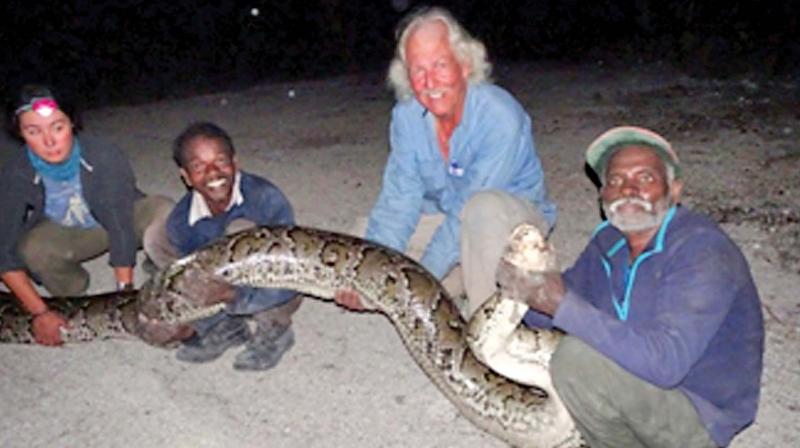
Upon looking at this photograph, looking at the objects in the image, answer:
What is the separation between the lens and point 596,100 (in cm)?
1080

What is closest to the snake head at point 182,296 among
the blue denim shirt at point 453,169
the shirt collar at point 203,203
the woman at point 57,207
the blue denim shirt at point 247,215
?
the blue denim shirt at point 247,215

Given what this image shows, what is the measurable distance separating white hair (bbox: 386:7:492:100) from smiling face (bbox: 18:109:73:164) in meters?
2.10

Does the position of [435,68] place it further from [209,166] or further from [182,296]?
[182,296]

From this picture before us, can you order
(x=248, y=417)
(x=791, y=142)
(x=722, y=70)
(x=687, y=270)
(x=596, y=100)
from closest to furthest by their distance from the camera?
(x=687, y=270) < (x=248, y=417) < (x=791, y=142) < (x=596, y=100) < (x=722, y=70)

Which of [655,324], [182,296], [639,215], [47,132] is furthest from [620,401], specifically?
[47,132]

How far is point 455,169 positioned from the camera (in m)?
4.32

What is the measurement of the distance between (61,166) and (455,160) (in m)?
2.59

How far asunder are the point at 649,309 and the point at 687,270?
279mm

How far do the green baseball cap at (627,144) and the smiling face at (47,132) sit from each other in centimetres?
326

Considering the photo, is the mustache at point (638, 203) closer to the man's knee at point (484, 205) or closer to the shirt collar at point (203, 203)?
the man's knee at point (484, 205)

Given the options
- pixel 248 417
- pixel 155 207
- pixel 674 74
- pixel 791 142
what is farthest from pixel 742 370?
pixel 674 74

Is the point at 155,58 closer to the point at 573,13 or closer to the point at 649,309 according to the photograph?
the point at 573,13

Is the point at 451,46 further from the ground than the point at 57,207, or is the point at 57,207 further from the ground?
the point at 451,46

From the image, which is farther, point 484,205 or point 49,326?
point 49,326
